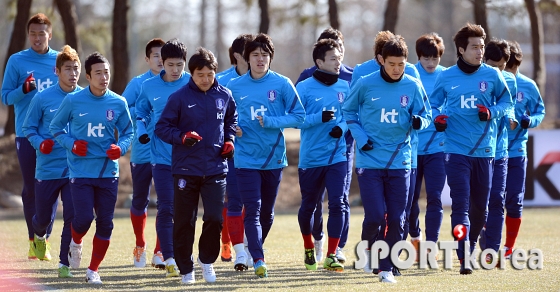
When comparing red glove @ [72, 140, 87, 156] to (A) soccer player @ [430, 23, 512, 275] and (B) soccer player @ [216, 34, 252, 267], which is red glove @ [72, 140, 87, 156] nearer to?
(B) soccer player @ [216, 34, 252, 267]

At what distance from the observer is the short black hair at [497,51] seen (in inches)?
387

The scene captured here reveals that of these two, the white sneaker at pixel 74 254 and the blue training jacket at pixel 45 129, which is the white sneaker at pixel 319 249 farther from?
the blue training jacket at pixel 45 129

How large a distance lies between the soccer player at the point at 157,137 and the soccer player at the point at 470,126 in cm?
265

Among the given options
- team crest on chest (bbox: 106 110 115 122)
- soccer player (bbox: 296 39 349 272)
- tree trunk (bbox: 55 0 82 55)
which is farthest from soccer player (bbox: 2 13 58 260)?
tree trunk (bbox: 55 0 82 55)

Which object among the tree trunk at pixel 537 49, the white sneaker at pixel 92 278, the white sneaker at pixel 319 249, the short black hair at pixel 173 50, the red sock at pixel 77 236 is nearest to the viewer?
the white sneaker at pixel 92 278

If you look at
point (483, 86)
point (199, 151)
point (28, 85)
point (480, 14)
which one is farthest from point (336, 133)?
point (480, 14)

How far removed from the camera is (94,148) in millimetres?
8570

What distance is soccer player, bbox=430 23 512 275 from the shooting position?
8961mm

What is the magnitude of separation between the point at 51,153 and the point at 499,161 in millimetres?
4586

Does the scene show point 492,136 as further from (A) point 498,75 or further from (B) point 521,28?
(B) point 521,28

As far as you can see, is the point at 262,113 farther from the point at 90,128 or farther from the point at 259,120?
the point at 90,128

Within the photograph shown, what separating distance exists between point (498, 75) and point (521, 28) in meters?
40.1

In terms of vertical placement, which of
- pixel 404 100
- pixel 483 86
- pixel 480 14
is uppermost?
pixel 480 14

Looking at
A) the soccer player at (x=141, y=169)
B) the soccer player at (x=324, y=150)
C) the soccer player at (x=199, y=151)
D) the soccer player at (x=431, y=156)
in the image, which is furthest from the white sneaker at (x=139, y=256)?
the soccer player at (x=431, y=156)
